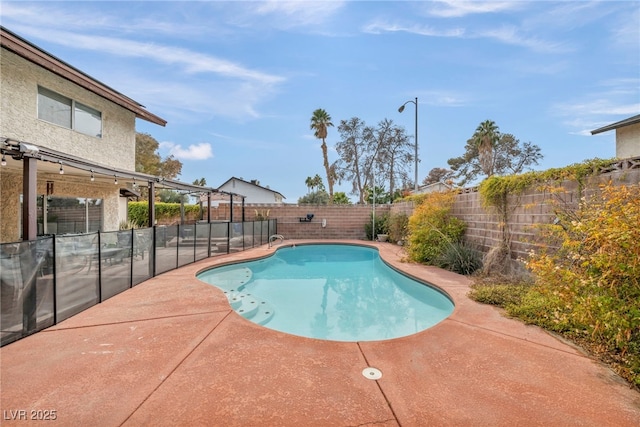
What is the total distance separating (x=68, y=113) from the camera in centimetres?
801

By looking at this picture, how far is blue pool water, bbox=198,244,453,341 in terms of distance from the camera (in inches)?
186

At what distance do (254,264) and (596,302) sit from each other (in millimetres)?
8544

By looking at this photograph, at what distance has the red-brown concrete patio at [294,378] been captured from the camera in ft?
6.70

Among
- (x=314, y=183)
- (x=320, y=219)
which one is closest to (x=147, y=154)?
(x=320, y=219)

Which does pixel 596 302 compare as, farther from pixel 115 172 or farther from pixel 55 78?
pixel 55 78

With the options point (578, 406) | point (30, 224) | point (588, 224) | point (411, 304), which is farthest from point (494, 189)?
point (30, 224)

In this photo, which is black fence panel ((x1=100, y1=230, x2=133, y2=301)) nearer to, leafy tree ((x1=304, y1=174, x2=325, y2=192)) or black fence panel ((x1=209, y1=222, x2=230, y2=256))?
black fence panel ((x1=209, y1=222, x2=230, y2=256))

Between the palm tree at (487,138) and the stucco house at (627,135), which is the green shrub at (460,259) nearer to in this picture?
the stucco house at (627,135)

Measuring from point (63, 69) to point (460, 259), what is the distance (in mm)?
11182

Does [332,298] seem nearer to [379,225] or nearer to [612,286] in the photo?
[612,286]

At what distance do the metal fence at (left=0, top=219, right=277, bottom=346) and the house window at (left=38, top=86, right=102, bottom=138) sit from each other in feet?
14.7

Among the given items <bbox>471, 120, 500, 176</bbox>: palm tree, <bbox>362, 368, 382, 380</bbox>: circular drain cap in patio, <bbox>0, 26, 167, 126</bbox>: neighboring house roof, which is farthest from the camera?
<bbox>471, 120, 500, 176</bbox>: palm tree

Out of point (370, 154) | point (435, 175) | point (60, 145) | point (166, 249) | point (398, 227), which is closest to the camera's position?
point (166, 249)

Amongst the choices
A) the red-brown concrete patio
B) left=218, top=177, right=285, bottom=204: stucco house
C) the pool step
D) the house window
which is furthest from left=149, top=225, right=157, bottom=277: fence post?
left=218, top=177, right=285, bottom=204: stucco house
